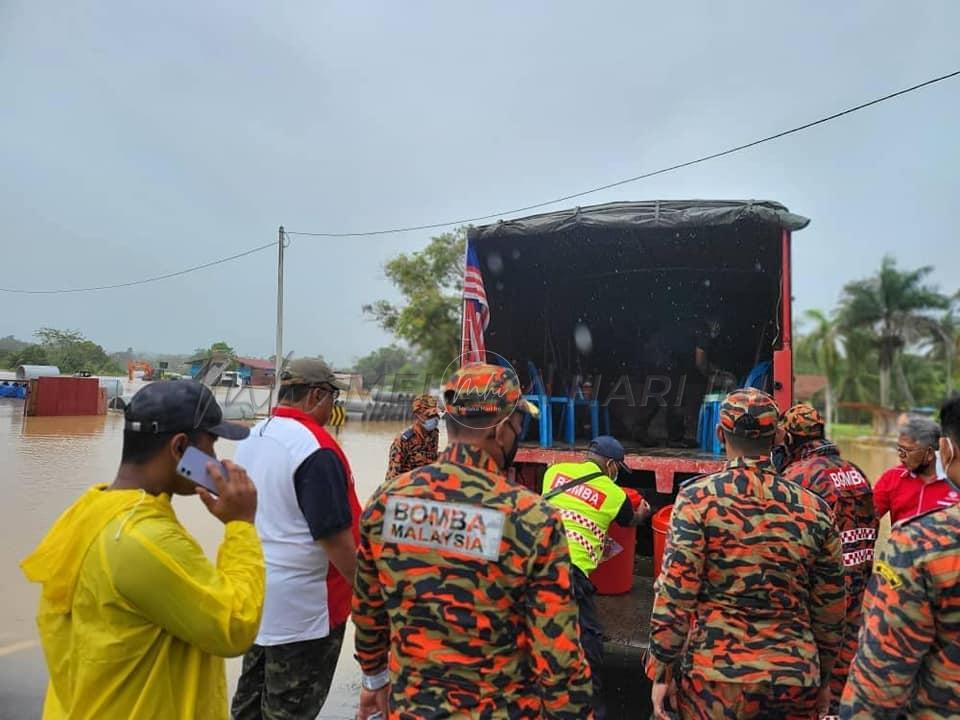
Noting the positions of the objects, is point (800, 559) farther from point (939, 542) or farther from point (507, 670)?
point (507, 670)

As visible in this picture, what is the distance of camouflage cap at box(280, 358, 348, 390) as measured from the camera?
7.77 feet

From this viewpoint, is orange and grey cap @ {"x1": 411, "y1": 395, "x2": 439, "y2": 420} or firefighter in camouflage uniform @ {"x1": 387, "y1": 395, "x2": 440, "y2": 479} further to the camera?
orange and grey cap @ {"x1": 411, "y1": 395, "x2": 439, "y2": 420}

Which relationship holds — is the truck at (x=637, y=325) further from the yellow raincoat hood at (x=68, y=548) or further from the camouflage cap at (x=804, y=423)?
the yellow raincoat hood at (x=68, y=548)

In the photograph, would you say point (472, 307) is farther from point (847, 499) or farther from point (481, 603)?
point (481, 603)

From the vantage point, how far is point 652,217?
4.61 m

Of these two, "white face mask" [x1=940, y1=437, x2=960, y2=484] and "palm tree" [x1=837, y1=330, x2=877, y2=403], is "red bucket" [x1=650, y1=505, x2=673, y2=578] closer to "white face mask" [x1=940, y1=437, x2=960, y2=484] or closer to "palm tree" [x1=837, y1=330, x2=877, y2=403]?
"palm tree" [x1=837, y1=330, x2=877, y2=403]

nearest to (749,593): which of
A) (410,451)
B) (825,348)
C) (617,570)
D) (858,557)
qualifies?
(858,557)

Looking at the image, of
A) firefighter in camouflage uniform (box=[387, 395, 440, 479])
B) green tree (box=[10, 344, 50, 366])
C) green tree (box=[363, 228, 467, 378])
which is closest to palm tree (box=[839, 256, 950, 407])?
firefighter in camouflage uniform (box=[387, 395, 440, 479])

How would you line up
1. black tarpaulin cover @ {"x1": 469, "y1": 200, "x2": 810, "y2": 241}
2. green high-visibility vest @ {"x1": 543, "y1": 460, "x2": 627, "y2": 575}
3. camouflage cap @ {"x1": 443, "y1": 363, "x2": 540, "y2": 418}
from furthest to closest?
black tarpaulin cover @ {"x1": 469, "y1": 200, "x2": 810, "y2": 241}, green high-visibility vest @ {"x1": 543, "y1": 460, "x2": 627, "y2": 575}, camouflage cap @ {"x1": 443, "y1": 363, "x2": 540, "y2": 418}

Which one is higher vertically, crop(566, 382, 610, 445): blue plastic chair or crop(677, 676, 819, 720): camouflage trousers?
crop(566, 382, 610, 445): blue plastic chair

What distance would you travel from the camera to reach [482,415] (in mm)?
1511

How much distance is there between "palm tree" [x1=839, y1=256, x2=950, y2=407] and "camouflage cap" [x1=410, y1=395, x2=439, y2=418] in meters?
3.16

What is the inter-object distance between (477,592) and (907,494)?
3.12m

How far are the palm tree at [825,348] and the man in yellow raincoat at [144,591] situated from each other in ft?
22.4
